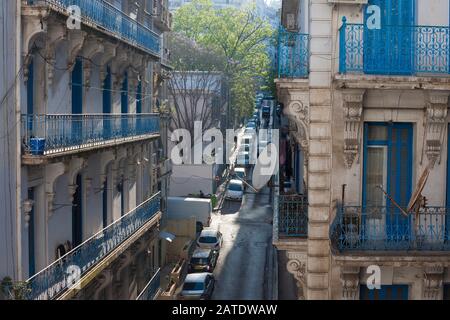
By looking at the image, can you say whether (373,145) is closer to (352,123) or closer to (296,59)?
(352,123)

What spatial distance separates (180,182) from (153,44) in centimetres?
2474

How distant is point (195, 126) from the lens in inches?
2279

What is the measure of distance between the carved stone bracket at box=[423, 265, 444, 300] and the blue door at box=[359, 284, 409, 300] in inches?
18.1

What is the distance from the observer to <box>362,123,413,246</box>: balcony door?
1366cm

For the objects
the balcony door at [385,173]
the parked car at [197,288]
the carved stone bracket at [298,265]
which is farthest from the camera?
the parked car at [197,288]

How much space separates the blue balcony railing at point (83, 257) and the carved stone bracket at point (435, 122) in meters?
9.32

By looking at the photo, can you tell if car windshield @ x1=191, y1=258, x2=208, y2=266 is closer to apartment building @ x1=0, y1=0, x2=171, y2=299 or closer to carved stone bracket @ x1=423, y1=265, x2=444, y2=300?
apartment building @ x1=0, y1=0, x2=171, y2=299

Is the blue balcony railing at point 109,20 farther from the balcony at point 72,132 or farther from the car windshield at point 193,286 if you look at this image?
the car windshield at point 193,286

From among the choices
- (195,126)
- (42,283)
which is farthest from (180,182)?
(42,283)

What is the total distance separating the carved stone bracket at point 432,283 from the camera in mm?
13305

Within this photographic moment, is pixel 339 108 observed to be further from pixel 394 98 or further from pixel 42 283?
pixel 42 283

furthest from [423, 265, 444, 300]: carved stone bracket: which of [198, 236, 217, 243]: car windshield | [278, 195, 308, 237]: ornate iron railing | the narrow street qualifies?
[198, 236, 217, 243]: car windshield

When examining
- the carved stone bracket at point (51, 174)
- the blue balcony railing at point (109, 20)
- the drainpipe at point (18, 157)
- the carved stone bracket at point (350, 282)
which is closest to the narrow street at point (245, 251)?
the blue balcony railing at point (109, 20)
